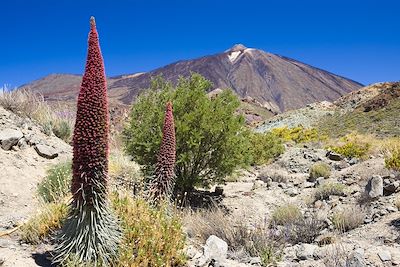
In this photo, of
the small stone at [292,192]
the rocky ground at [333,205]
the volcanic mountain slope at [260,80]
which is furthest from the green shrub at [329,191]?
the volcanic mountain slope at [260,80]

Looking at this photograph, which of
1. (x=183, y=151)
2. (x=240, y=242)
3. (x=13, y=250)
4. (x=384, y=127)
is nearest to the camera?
(x=13, y=250)

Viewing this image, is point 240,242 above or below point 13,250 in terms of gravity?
below

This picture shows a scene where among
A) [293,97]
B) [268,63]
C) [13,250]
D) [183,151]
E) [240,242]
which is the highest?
[268,63]

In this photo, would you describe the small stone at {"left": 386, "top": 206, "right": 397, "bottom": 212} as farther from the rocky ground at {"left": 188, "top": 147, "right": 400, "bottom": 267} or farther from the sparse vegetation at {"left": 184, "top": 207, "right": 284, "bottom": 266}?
the sparse vegetation at {"left": 184, "top": 207, "right": 284, "bottom": 266}

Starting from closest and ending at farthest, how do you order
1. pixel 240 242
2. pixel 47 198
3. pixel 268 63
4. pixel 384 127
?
pixel 240 242, pixel 47 198, pixel 384 127, pixel 268 63

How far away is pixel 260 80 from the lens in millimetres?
172375

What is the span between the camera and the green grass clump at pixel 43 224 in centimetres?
502

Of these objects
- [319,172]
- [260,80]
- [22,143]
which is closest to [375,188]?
[319,172]

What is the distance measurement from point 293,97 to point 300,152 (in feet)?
468

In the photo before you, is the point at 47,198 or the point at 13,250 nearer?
the point at 13,250

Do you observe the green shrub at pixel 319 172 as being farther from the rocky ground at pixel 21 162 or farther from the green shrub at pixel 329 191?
the rocky ground at pixel 21 162

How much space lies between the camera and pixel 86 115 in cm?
397

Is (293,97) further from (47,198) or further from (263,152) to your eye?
(47,198)

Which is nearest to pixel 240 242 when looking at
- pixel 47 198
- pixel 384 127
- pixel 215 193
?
pixel 47 198
